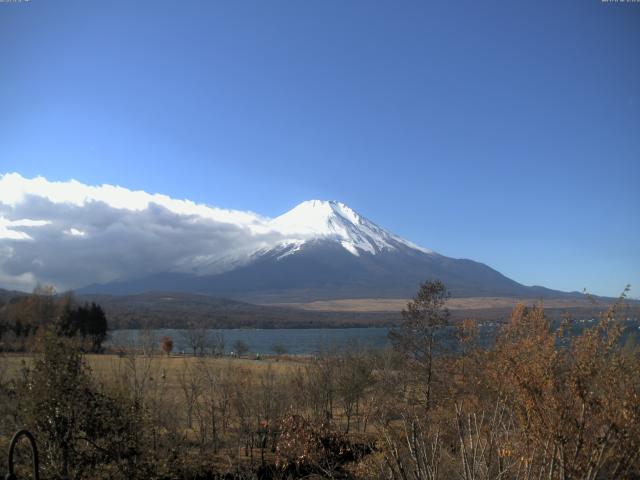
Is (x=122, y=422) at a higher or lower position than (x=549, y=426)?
lower

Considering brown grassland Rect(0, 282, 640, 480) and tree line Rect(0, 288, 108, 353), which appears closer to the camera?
brown grassland Rect(0, 282, 640, 480)

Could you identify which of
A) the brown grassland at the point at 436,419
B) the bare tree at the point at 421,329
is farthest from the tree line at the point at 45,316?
the brown grassland at the point at 436,419

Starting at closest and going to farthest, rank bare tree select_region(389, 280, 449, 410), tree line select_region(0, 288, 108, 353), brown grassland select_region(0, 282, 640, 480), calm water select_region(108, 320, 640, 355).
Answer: brown grassland select_region(0, 282, 640, 480), bare tree select_region(389, 280, 449, 410), calm water select_region(108, 320, 640, 355), tree line select_region(0, 288, 108, 353)

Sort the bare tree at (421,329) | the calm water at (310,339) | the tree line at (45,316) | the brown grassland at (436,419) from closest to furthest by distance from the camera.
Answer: the brown grassland at (436,419)
the bare tree at (421,329)
the calm water at (310,339)
the tree line at (45,316)

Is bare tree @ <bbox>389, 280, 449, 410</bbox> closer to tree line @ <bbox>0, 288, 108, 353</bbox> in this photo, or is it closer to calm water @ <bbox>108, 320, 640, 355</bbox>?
calm water @ <bbox>108, 320, 640, 355</bbox>

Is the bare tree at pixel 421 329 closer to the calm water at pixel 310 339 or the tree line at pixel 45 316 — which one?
the calm water at pixel 310 339

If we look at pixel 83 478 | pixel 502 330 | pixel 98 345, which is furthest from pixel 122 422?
pixel 98 345

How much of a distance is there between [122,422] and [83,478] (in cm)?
109

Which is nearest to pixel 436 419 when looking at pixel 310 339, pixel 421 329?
pixel 421 329

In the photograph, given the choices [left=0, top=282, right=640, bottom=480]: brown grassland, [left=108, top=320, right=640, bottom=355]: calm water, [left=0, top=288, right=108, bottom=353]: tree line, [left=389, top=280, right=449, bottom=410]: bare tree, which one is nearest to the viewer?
[left=0, top=282, right=640, bottom=480]: brown grassland

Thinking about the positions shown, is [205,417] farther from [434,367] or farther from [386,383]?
[434,367]

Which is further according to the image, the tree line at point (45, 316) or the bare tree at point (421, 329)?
the tree line at point (45, 316)

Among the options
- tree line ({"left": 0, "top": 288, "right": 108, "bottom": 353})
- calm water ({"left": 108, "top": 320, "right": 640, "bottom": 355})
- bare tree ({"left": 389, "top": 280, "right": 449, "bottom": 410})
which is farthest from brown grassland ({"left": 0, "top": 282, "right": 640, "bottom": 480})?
tree line ({"left": 0, "top": 288, "right": 108, "bottom": 353})

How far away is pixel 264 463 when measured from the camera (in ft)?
63.6
